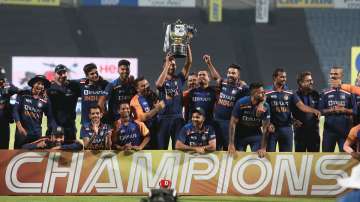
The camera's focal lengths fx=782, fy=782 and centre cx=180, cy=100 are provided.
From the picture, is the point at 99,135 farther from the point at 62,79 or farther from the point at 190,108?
the point at 190,108

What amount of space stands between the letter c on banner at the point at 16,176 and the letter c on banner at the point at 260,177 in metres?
3.04

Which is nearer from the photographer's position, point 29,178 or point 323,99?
point 29,178

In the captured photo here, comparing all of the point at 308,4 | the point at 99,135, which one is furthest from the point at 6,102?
the point at 308,4

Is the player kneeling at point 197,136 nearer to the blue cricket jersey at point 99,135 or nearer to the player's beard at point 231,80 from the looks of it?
the player's beard at point 231,80

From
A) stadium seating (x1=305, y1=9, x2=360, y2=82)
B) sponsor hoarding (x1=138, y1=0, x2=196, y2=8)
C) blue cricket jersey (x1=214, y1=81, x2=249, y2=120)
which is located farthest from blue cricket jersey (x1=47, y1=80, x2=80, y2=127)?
stadium seating (x1=305, y1=9, x2=360, y2=82)

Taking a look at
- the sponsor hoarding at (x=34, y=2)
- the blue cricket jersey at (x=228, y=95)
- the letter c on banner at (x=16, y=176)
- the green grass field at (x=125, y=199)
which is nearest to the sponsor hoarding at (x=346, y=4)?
the sponsor hoarding at (x=34, y=2)

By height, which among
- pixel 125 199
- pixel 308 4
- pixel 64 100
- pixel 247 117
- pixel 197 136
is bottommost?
pixel 125 199

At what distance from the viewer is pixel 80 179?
11.9m

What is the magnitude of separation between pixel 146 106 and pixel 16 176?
2490mm

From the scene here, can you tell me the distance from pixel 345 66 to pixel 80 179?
2566 cm

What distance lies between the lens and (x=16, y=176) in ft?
38.9

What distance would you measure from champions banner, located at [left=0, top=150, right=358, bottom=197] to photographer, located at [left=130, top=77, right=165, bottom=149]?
102cm

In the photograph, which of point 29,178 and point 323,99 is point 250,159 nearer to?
point 323,99

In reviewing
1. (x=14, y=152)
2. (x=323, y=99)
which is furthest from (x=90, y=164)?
(x=323, y=99)
